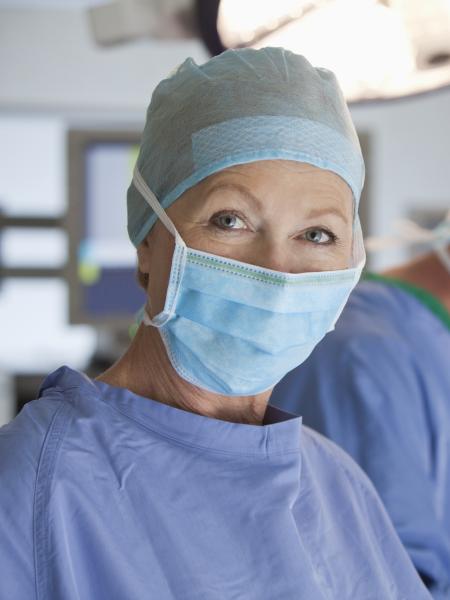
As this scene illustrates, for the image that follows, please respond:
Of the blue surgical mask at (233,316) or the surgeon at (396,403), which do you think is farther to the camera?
the surgeon at (396,403)

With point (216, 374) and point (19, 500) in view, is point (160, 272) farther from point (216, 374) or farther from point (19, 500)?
point (19, 500)

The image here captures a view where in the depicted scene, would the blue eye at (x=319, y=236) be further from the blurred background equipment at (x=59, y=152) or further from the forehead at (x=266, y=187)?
the blurred background equipment at (x=59, y=152)

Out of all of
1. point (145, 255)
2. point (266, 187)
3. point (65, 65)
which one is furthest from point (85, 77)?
point (266, 187)

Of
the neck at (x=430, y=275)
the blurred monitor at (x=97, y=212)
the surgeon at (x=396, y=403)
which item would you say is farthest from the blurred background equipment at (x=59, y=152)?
the surgeon at (x=396, y=403)

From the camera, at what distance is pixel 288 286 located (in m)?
1.08

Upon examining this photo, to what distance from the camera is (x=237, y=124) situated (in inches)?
43.0

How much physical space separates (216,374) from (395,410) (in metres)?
0.54

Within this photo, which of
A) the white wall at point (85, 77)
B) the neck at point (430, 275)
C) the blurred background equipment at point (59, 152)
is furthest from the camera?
the white wall at point (85, 77)

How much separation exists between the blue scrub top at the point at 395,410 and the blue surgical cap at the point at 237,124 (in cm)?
49

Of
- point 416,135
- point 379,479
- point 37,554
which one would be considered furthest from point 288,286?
point 416,135

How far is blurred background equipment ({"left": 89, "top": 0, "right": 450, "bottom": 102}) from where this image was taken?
4.12 ft

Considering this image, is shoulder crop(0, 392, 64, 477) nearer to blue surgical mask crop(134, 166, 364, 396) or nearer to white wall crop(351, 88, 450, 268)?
blue surgical mask crop(134, 166, 364, 396)

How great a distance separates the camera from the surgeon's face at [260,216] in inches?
42.4

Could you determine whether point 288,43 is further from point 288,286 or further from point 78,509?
point 78,509
